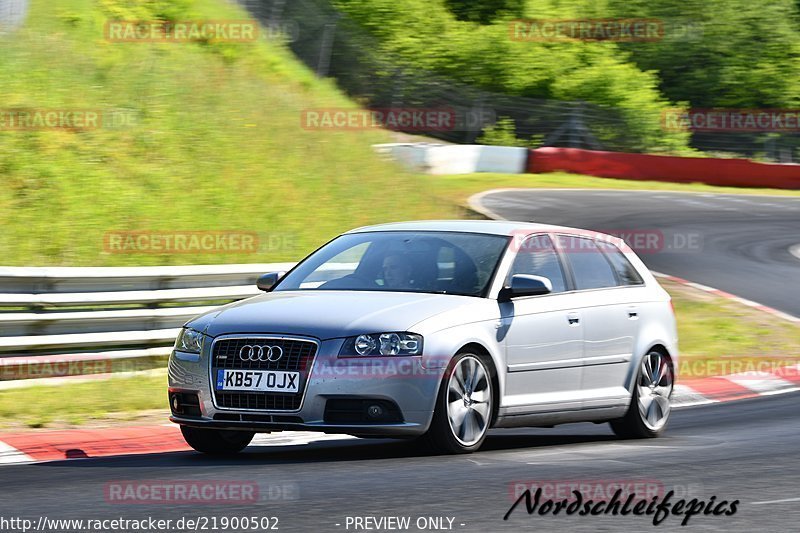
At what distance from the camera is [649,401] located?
32.8 ft

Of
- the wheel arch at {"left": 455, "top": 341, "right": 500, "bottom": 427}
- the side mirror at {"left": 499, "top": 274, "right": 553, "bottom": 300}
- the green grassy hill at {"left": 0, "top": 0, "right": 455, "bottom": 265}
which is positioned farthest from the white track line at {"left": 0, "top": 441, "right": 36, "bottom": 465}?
the green grassy hill at {"left": 0, "top": 0, "right": 455, "bottom": 265}

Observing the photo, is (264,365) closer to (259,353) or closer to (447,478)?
(259,353)

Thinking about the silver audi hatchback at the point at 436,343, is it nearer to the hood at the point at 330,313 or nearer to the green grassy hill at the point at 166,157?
the hood at the point at 330,313

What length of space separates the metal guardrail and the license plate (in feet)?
11.0

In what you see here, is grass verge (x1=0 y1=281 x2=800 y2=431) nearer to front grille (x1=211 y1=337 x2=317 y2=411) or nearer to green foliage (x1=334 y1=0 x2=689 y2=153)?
front grille (x1=211 y1=337 x2=317 y2=411)

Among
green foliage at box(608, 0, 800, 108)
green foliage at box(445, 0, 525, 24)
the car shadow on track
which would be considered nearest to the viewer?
the car shadow on track

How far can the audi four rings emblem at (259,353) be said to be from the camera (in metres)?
7.79

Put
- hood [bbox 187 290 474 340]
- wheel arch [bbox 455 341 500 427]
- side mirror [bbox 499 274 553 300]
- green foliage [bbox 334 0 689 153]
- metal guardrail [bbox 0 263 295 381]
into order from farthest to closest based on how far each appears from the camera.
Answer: green foliage [bbox 334 0 689 153] < metal guardrail [bbox 0 263 295 381] < side mirror [bbox 499 274 553 300] < wheel arch [bbox 455 341 500 427] < hood [bbox 187 290 474 340]

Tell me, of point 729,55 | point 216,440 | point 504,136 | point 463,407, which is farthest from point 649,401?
point 729,55

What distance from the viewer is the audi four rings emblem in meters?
7.79

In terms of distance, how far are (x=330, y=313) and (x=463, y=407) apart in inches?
39.5

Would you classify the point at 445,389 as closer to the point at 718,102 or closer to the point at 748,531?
the point at 748,531

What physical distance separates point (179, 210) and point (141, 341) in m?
5.42

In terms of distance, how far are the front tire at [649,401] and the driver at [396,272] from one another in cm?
218
